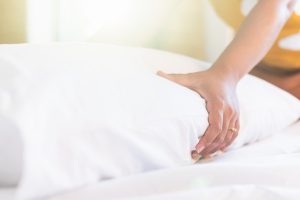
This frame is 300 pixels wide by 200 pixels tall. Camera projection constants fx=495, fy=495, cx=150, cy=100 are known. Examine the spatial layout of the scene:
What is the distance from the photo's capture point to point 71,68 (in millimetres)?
732

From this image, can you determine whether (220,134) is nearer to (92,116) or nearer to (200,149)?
(200,149)

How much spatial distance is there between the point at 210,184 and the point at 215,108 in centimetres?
23

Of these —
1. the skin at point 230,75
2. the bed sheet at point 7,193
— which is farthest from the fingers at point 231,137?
the bed sheet at point 7,193

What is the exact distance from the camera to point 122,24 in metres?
1.37

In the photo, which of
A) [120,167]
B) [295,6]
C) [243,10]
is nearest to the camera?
[120,167]

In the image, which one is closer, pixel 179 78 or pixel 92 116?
pixel 92 116

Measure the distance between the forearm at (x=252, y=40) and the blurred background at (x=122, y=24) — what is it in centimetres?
43

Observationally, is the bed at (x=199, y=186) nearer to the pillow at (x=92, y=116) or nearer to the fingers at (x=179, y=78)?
the pillow at (x=92, y=116)

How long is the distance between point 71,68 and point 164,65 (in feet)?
0.81

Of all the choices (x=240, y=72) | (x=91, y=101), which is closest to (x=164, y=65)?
Answer: (x=240, y=72)

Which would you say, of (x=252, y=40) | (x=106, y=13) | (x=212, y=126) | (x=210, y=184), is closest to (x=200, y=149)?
(x=212, y=126)

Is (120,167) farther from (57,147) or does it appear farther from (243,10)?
(243,10)

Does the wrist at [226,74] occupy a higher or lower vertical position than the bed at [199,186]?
higher

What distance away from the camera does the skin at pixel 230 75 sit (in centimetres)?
85
